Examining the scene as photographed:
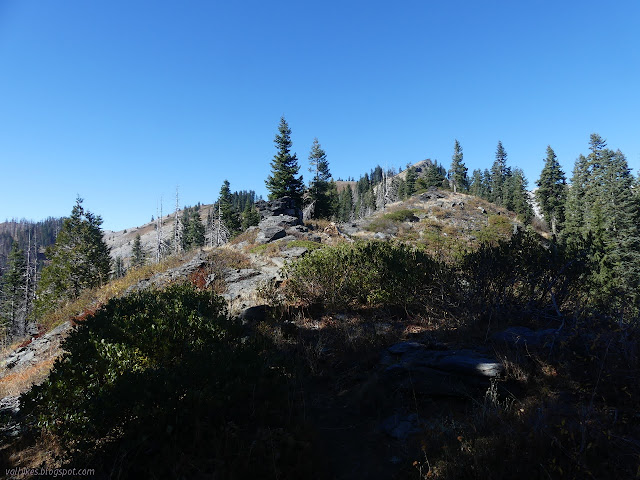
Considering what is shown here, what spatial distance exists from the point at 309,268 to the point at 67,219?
29869 mm

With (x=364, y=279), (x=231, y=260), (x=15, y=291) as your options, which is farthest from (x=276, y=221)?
(x=15, y=291)

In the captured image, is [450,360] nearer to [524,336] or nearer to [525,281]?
[524,336]

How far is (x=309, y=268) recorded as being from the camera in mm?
9266

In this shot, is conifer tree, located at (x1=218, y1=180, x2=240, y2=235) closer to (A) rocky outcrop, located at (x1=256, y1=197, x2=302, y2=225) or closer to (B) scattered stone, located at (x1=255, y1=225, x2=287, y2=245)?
(A) rocky outcrop, located at (x1=256, y1=197, x2=302, y2=225)

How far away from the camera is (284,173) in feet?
119

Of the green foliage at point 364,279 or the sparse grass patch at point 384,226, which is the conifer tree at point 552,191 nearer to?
the sparse grass patch at point 384,226

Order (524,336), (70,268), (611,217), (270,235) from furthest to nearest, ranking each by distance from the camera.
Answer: (70,268), (611,217), (270,235), (524,336)

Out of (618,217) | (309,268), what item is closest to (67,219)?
(309,268)

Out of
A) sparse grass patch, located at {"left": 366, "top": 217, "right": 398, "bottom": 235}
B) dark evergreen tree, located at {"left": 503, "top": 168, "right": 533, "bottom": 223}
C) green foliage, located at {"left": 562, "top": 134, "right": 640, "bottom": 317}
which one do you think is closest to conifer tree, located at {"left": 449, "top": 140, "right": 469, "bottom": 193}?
dark evergreen tree, located at {"left": 503, "top": 168, "right": 533, "bottom": 223}

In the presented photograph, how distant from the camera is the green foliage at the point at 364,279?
8234 millimetres

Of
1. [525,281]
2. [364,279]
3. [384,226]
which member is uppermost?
[384,226]

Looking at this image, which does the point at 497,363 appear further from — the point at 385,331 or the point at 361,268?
the point at 361,268

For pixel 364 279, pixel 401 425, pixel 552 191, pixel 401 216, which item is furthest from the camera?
pixel 552 191

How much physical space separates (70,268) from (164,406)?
30547 mm
